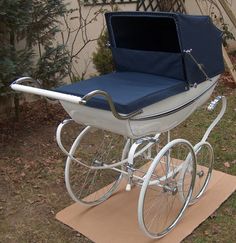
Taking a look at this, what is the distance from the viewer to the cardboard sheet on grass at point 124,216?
8.86ft

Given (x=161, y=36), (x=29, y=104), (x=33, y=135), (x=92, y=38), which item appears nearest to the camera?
(x=161, y=36)

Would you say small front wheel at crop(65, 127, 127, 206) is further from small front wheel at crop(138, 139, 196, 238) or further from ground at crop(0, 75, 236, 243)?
small front wheel at crop(138, 139, 196, 238)

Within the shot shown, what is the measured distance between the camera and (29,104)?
5055 mm

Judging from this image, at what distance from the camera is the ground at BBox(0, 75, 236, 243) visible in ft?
9.16

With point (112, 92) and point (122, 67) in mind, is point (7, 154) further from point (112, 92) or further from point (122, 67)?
point (112, 92)

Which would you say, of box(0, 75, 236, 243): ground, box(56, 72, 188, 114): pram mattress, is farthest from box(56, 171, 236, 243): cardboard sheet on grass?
box(56, 72, 188, 114): pram mattress

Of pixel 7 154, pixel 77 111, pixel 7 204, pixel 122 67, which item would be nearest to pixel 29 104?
pixel 7 154

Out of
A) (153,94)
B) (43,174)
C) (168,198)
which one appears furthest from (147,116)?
(43,174)

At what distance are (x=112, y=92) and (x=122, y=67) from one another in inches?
22.7

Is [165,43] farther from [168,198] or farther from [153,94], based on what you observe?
[168,198]

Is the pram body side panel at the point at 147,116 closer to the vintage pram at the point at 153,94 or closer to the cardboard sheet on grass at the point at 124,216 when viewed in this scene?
the vintage pram at the point at 153,94

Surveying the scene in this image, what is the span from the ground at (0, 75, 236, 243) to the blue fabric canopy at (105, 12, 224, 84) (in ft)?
3.45

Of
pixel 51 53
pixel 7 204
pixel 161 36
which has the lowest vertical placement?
pixel 7 204

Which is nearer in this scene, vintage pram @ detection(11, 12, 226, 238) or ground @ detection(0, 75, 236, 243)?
vintage pram @ detection(11, 12, 226, 238)
